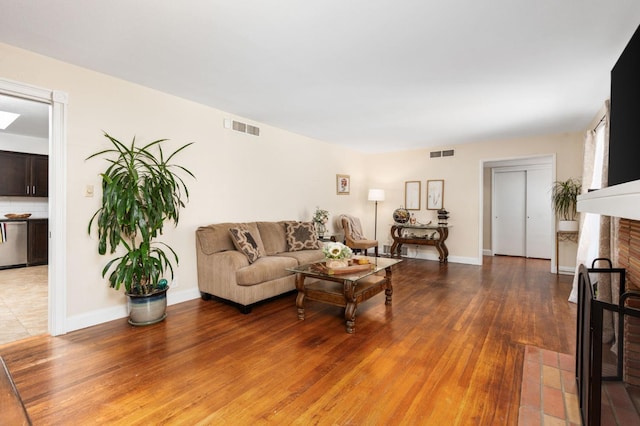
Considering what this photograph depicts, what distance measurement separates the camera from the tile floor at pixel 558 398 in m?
1.56

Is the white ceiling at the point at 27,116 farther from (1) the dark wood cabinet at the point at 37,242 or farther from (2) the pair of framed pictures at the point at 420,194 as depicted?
(2) the pair of framed pictures at the point at 420,194

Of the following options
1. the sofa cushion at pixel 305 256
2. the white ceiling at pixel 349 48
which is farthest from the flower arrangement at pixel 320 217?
the white ceiling at pixel 349 48

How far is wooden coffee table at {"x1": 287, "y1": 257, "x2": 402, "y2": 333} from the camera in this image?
2814 mm

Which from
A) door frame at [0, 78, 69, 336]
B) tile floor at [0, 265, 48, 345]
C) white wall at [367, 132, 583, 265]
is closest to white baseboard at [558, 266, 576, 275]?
white wall at [367, 132, 583, 265]

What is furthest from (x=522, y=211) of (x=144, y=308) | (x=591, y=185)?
(x=144, y=308)

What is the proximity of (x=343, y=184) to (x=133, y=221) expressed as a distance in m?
4.41

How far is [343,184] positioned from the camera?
6574mm

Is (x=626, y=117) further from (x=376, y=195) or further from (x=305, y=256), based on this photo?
(x=376, y=195)

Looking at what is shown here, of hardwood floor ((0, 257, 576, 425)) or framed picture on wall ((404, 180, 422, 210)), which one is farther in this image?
framed picture on wall ((404, 180, 422, 210))

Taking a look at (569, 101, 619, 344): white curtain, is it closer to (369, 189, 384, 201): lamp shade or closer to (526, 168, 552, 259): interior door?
(526, 168, 552, 259): interior door

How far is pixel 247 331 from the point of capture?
9.14ft

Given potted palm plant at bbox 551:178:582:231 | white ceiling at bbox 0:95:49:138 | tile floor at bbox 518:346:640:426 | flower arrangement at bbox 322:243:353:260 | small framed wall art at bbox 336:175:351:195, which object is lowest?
tile floor at bbox 518:346:640:426

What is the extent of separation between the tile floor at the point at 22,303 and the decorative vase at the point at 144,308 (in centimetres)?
74

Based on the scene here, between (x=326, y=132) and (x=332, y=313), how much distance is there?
3.19 meters
